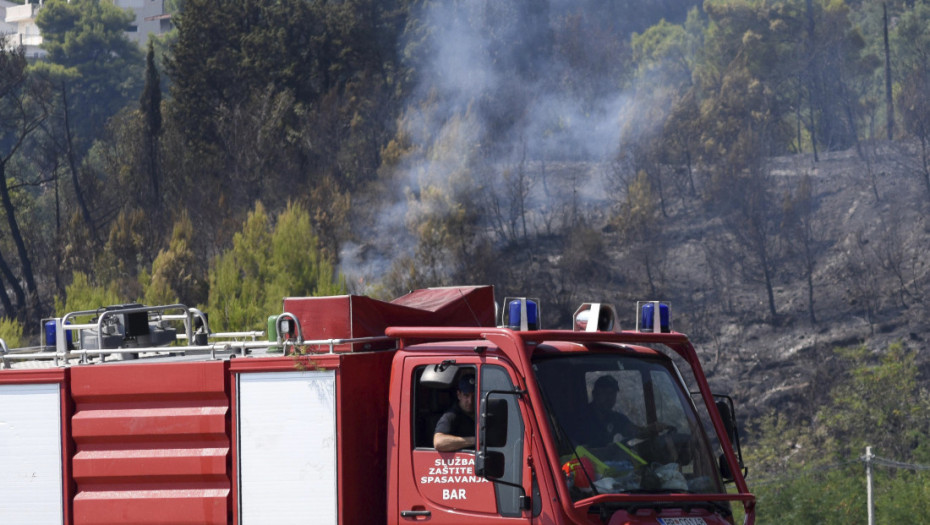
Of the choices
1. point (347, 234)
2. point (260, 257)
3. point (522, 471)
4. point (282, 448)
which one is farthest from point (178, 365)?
point (347, 234)

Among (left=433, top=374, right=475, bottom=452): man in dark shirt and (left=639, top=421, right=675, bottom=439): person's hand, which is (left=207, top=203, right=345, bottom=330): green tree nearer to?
(left=433, top=374, right=475, bottom=452): man in dark shirt

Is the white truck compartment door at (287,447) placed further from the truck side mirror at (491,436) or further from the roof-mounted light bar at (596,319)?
the roof-mounted light bar at (596,319)

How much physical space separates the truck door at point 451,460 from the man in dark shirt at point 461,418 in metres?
0.02

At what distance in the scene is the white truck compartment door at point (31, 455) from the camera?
6.73m

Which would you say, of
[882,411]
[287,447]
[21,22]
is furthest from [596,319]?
[21,22]

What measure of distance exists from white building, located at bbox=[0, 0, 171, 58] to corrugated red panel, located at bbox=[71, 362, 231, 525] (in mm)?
91203

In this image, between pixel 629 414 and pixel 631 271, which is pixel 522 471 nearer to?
pixel 629 414

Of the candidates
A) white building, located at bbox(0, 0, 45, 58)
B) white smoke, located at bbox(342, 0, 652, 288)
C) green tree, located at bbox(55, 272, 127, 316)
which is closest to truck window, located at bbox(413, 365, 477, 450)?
green tree, located at bbox(55, 272, 127, 316)

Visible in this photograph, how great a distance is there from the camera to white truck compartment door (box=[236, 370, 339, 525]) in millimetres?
6066

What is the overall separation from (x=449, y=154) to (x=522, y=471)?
36980mm

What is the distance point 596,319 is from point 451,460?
3.70ft

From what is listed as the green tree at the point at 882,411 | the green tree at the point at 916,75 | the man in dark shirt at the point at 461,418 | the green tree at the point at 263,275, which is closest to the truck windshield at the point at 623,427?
the man in dark shirt at the point at 461,418

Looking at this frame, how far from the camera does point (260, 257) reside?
32.2m

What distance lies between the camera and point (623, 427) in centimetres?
578
